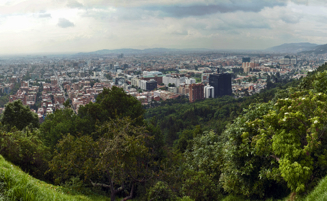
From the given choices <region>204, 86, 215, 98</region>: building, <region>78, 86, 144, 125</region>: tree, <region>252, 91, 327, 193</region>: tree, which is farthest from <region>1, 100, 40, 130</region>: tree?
<region>204, 86, 215, 98</region>: building

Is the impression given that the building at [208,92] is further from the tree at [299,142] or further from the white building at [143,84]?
the tree at [299,142]

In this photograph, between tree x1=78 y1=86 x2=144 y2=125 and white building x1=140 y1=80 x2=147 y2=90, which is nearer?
tree x1=78 y1=86 x2=144 y2=125

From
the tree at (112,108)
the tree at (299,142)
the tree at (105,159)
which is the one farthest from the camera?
the tree at (112,108)

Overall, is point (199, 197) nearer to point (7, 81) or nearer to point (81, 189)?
point (81, 189)

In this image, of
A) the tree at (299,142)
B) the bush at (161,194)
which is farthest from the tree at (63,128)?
the tree at (299,142)

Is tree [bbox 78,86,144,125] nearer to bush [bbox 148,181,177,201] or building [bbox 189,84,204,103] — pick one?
bush [bbox 148,181,177,201]

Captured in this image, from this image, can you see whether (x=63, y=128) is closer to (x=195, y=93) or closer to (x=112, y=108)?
(x=112, y=108)
